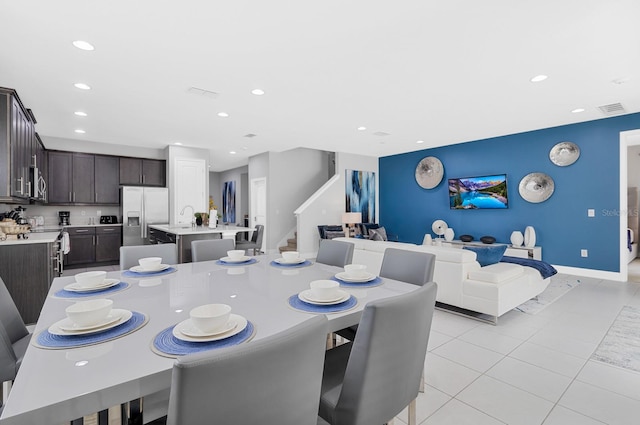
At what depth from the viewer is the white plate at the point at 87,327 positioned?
3.51 ft

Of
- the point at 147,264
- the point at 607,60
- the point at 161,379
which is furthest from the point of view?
the point at 607,60

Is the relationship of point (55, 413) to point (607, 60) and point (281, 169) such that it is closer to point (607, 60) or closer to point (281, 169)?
point (607, 60)

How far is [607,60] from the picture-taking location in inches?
123

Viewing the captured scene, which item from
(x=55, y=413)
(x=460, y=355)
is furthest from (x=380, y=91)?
(x=55, y=413)

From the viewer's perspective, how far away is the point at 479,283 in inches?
129

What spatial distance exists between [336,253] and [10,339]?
6.77ft

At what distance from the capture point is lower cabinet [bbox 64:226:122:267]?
6285 mm

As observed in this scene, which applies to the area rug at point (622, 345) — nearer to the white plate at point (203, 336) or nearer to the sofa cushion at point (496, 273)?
the sofa cushion at point (496, 273)

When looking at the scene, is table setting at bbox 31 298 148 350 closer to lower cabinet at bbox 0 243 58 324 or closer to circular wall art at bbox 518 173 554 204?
lower cabinet at bbox 0 243 58 324

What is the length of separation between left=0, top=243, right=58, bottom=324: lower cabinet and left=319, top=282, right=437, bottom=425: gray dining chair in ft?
12.2

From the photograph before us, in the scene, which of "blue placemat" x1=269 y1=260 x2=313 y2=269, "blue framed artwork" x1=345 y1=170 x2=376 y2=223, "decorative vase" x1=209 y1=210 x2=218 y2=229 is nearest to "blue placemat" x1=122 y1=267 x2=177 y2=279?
"blue placemat" x1=269 y1=260 x2=313 y2=269

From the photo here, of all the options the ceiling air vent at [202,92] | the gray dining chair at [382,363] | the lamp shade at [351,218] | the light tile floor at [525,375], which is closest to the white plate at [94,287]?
the gray dining chair at [382,363]

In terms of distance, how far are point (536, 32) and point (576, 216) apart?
169 inches

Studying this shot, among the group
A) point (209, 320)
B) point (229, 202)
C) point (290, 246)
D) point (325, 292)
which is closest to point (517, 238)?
point (290, 246)
